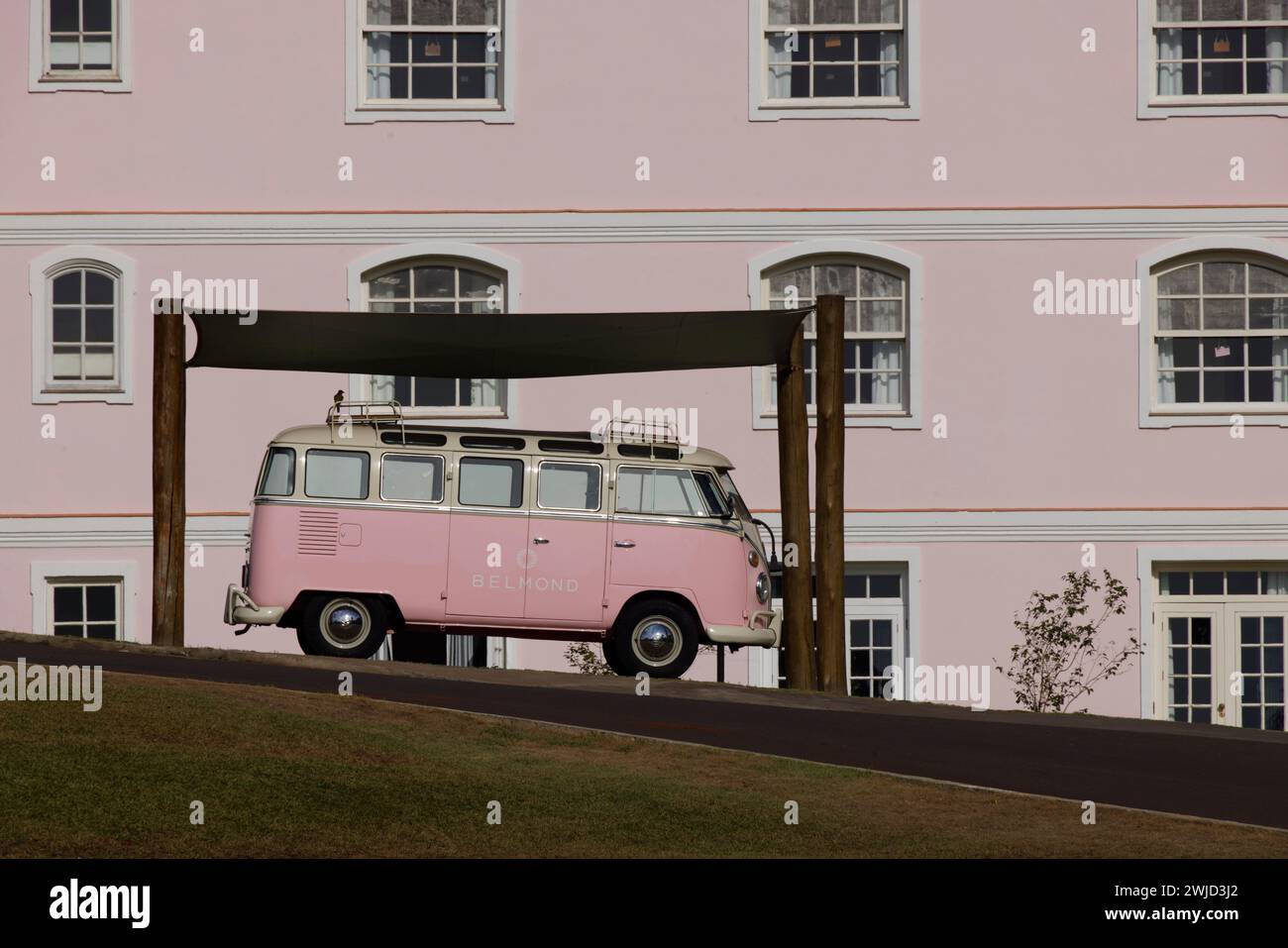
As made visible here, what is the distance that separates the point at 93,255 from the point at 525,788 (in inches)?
555

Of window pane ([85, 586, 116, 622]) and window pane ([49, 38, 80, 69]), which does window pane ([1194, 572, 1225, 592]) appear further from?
window pane ([49, 38, 80, 69])

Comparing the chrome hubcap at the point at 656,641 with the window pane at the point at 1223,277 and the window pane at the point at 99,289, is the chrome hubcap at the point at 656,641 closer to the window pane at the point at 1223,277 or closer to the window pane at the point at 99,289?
the window pane at the point at 99,289

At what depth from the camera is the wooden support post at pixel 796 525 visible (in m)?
20.0

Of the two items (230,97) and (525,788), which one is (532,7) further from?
(525,788)

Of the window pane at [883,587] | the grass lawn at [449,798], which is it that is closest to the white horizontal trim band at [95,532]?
the window pane at [883,587]

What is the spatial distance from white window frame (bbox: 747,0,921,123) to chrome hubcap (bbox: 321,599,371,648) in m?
8.78

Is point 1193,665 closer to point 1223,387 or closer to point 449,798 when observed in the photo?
point 1223,387

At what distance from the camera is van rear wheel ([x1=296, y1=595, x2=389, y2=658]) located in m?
19.7

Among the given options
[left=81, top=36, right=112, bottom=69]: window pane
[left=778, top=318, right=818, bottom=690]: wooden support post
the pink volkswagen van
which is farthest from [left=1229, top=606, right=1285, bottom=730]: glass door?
[left=81, top=36, right=112, bottom=69]: window pane

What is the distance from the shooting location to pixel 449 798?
1276cm

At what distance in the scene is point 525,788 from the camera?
43.0 ft

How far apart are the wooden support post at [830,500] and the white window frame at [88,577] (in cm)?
887
